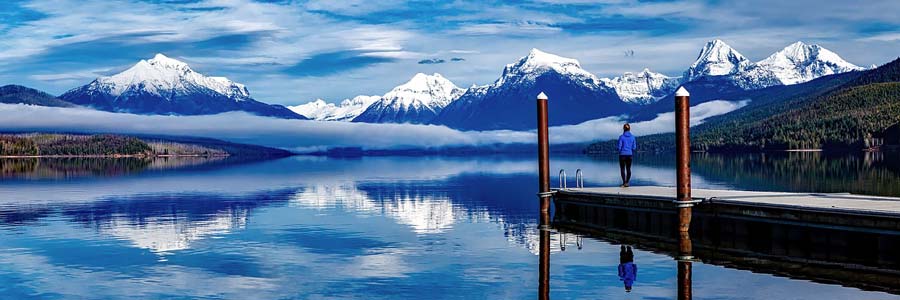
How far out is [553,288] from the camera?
1374 inches

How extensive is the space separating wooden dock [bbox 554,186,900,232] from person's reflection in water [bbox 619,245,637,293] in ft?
9.21

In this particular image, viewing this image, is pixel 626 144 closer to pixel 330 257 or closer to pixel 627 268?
pixel 627 268

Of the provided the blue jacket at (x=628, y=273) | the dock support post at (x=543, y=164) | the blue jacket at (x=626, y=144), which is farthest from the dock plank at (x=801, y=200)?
the blue jacket at (x=628, y=273)

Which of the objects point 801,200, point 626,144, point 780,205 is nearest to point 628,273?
point 780,205

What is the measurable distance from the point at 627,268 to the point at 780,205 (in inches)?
237

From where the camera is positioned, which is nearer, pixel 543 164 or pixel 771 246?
pixel 771 246

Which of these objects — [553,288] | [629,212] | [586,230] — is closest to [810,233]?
[553,288]

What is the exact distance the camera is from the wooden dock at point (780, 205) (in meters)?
34.4

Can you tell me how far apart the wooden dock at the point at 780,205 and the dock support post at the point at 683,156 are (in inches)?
62.6

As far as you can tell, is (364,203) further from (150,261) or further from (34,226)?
(150,261)

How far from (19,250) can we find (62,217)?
70.9ft

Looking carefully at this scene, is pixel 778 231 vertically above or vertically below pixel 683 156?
below

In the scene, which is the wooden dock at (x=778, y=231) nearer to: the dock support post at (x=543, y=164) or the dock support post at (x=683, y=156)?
the dock support post at (x=683, y=156)

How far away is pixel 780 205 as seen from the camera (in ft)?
126
